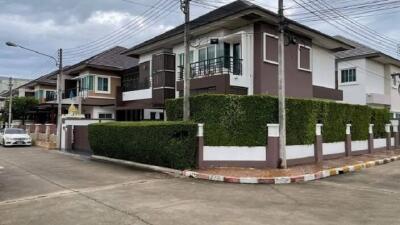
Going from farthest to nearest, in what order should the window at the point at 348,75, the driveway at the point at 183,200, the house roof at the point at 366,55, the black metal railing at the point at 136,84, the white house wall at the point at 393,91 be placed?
the white house wall at the point at 393,91 < the window at the point at 348,75 < the house roof at the point at 366,55 < the black metal railing at the point at 136,84 < the driveway at the point at 183,200

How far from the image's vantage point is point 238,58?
22.8m

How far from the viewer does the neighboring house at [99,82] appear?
38.1 meters

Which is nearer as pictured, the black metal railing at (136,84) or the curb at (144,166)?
the curb at (144,166)

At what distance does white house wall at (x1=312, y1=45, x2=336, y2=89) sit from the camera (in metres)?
27.5

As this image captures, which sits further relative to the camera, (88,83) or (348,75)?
(88,83)

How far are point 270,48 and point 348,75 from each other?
15430mm

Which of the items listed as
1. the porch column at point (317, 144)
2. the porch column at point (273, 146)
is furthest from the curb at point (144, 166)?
the porch column at point (317, 144)

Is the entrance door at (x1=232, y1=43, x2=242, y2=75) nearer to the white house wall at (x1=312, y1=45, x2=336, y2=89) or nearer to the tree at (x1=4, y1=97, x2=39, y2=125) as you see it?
the white house wall at (x1=312, y1=45, x2=336, y2=89)

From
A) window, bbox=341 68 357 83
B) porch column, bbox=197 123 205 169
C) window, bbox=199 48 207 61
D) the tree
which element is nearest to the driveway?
porch column, bbox=197 123 205 169

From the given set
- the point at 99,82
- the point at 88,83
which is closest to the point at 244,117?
the point at 99,82

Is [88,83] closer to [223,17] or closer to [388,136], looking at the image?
[223,17]

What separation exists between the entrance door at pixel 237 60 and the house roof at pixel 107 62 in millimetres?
17539

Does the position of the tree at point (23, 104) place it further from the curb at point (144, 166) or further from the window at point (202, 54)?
the curb at point (144, 166)

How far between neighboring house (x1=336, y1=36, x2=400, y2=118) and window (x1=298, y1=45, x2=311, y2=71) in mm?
10108
